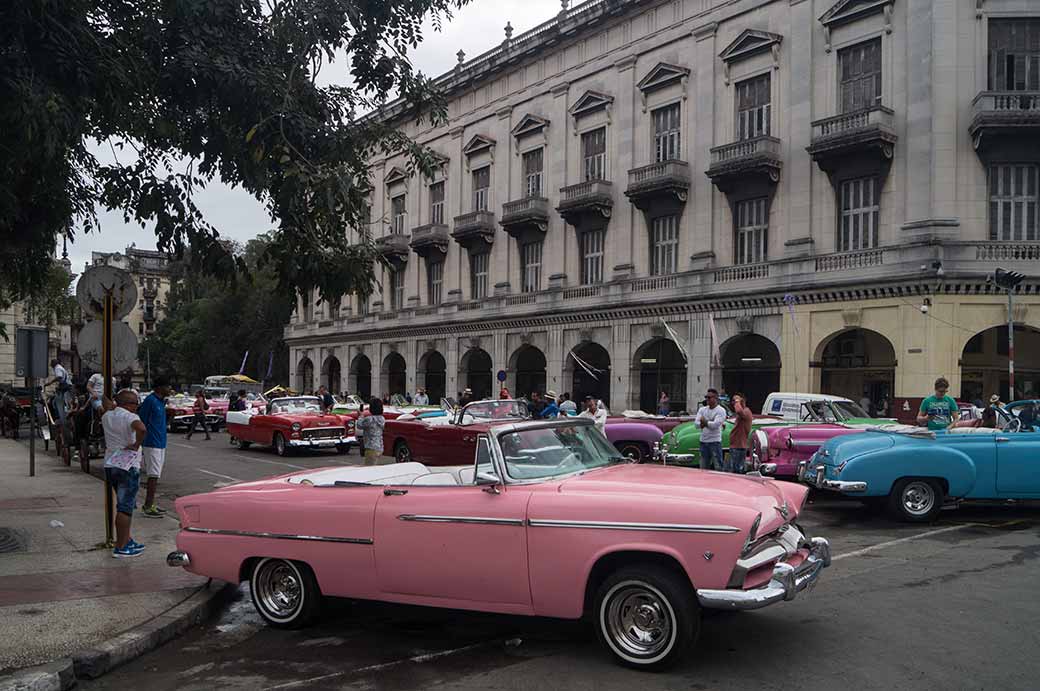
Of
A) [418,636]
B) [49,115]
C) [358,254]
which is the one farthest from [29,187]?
[418,636]

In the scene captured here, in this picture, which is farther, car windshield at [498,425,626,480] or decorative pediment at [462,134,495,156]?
decorative pediment at [462,134,495,156]

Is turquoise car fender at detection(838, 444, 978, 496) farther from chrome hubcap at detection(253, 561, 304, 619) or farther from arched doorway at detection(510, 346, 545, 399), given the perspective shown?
arched doorway at detection(510, 346, 545, 399)

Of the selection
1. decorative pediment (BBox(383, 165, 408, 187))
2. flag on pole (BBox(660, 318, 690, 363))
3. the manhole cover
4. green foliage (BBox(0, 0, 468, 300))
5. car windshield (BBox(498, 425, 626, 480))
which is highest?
decorative pediment (BBox(383, 165, 408, 187))

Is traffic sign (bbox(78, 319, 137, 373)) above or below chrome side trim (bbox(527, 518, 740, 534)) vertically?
above

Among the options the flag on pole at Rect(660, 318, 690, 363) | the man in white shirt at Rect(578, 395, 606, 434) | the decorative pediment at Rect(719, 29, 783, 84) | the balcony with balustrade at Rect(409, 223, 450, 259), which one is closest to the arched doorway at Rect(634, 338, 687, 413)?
the flag on pole at Rect(660, 318, 690, 363)

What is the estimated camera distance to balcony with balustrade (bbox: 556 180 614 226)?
33.2 metres

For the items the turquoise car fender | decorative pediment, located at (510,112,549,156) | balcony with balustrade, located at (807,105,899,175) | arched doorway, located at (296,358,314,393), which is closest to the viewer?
the turquoise car fender

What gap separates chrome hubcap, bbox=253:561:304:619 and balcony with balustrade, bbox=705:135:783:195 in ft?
77.6

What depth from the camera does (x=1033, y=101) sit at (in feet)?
75.6

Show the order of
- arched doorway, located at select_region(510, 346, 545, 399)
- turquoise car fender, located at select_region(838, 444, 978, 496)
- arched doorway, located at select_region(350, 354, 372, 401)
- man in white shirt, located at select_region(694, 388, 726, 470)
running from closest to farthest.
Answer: turquoise car fender, located at select_region(838, 444, 978, 496), man in white shirt, located at select_region(694, 388, 726, 470), arched doorway, located at select_region(510, 346, 545, 399), arched doorway, located at select_region(350, 354, 372, 401)

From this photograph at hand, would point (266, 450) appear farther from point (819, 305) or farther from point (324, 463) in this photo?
point (819, 305)

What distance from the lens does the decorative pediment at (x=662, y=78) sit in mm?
30812

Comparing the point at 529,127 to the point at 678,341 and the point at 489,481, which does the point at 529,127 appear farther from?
the point at 489,481

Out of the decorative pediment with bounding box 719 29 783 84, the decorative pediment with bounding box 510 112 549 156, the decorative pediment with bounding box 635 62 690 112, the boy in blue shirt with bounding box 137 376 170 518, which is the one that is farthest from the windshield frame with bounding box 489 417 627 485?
the decorative pediment with bounding box 510 112 549 156
